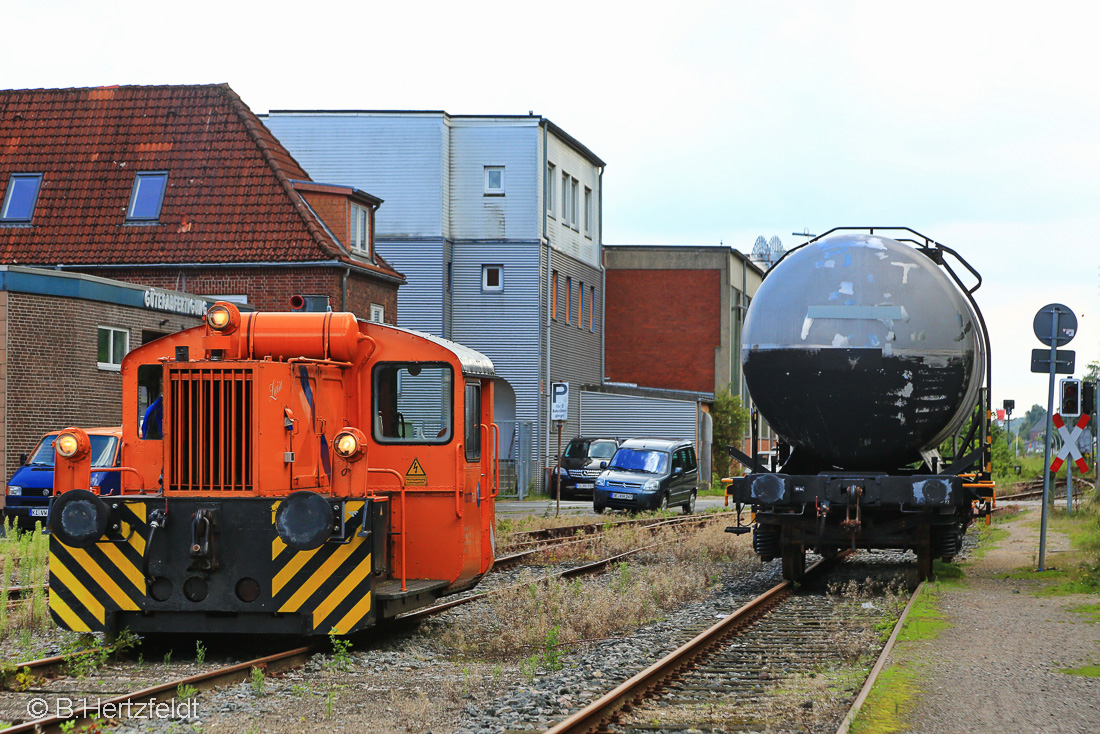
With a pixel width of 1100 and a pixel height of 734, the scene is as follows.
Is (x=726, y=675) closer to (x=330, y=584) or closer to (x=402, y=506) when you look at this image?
(x=402, y=506)

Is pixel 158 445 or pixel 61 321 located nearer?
pixel 158 445

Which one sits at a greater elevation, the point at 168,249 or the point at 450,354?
the point at 168,249

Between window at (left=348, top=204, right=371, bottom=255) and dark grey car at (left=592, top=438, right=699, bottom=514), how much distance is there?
359 inches

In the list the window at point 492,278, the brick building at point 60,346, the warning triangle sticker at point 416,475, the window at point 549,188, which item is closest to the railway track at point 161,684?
the warning triangle sticker at point 416,475

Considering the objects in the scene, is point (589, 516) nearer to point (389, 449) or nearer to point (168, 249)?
point (168, 249)

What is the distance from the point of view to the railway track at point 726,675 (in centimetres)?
733

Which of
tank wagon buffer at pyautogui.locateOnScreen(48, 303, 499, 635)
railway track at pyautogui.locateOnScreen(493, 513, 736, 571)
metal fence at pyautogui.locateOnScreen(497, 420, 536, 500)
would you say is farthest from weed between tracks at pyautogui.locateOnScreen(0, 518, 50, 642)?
metal fence at pyautogui.locateOnScreen(497, 420, 536, 500)

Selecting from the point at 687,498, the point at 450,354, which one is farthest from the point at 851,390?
the point at 687,498

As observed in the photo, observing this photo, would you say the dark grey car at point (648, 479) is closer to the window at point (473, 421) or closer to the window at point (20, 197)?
the window at point (20, 197)

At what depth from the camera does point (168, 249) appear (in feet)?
101

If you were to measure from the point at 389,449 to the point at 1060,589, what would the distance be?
777cm

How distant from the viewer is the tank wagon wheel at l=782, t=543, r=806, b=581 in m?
14.2

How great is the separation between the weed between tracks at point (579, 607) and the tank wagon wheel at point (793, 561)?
906 mm

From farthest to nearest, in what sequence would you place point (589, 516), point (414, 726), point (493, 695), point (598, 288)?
point (598, 288) < point (589, 516) < point (493, 695) < point (414, 726)
